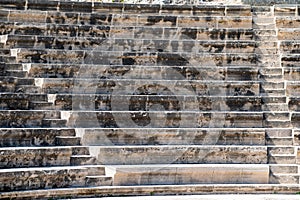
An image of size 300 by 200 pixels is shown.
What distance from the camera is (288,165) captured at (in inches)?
367

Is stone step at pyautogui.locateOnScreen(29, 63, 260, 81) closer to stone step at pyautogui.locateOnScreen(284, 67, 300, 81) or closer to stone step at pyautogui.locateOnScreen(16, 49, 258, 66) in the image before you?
stone step at pyautogui.locateOnScreen(16, 49, 258, 66)

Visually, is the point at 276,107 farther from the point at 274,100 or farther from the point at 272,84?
the point at 272,84

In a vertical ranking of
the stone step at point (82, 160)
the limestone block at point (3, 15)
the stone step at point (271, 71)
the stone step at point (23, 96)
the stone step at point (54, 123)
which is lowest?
the stone step at point (82, 160)

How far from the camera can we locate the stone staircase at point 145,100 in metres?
8.65

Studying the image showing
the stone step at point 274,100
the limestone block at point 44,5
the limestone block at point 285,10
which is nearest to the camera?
the stone step at point 274,100

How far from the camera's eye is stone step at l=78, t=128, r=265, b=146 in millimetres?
9227

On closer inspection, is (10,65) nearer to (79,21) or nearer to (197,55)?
(79,21)

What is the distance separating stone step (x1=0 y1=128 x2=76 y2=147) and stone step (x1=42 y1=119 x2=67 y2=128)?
0.30 m

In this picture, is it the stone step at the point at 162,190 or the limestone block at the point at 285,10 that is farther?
the limestone block at the point at 285,10

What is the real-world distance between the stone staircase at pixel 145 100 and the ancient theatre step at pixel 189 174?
2cm

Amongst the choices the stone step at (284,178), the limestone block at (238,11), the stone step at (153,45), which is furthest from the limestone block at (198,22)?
the stone step at (284,178)

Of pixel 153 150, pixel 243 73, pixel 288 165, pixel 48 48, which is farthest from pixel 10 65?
pixel 288 165

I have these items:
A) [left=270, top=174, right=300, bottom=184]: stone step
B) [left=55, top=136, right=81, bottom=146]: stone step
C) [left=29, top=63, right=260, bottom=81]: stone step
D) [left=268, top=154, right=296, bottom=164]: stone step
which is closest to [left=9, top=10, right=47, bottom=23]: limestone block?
[left=29, top=63, right=260, bottom=81]: stone step

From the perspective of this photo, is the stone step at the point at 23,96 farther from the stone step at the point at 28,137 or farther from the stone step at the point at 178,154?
the stone step at the point at 178,154
